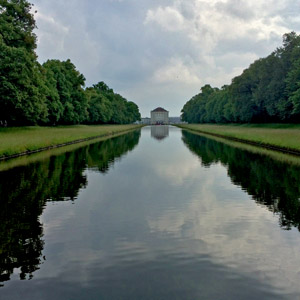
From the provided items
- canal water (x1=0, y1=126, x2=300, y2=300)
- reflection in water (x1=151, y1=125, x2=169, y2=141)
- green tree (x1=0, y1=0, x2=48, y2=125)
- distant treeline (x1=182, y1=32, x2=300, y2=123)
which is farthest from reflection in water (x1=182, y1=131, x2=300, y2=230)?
distant treeline (x1=182, y1=32, x2=300, y2=123)

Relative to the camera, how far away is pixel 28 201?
10.4 meters

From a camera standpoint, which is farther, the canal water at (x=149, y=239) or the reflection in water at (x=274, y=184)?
the reflection in water at (x=274, y=184)

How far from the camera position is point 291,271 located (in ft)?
18.1

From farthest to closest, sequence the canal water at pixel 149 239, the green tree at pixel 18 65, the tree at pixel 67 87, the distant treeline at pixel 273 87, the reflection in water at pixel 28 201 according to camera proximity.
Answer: the tree at pixel 67 87, the distant treeline at pixel 273 87, the green tree at pixel 18 65, the reflection in water at pixel 28 201, the canal water at pixel 149 239

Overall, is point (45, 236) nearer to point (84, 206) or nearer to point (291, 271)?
point (84, 206)

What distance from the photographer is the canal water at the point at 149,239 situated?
500 centimetres

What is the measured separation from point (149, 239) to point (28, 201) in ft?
15.9

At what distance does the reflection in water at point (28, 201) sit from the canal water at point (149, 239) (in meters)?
0.03

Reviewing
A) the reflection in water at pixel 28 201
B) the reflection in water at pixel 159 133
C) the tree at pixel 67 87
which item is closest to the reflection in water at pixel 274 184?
the reflection in water at pixel 28 201

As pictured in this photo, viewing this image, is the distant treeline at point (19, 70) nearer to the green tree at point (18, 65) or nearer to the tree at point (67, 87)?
the green tree at point (18, 65)

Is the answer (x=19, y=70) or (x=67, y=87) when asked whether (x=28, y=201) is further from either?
(x=67, y=87)

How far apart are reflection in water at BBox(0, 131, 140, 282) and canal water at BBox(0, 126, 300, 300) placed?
3cm

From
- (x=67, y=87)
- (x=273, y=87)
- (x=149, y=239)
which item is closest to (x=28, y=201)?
(x=149, y=239)

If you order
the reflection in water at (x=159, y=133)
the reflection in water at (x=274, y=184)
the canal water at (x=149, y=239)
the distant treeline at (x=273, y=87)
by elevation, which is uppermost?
the distant treeline at (x=273, y=87)
